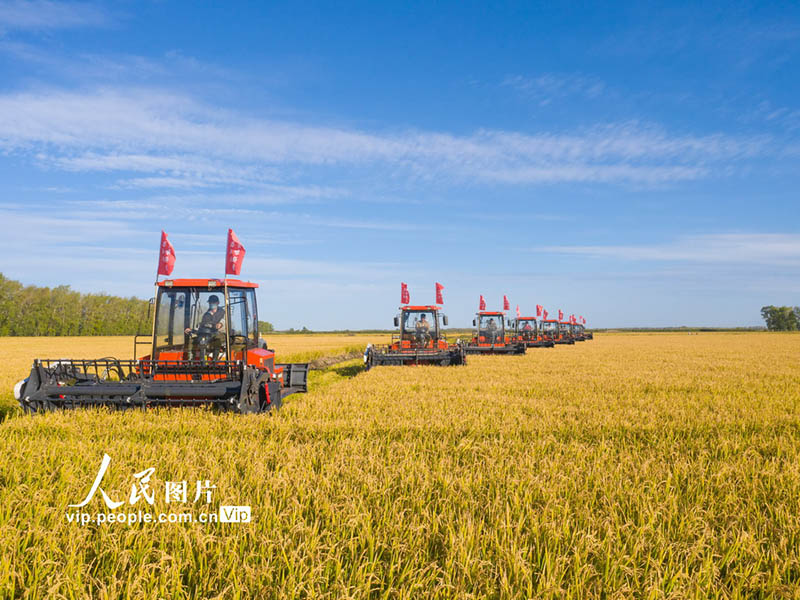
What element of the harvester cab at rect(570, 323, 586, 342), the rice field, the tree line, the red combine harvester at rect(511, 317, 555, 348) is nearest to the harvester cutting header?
the rice field

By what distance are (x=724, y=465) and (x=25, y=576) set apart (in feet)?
19.9

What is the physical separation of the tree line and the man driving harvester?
75.9m

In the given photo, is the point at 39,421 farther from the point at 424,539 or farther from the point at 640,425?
the point at 640,425

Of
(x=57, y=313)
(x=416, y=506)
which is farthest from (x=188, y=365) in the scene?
(x=57, y=313)

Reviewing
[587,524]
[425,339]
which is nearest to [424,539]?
[587,524]

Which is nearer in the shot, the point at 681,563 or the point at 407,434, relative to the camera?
the point at 681,563

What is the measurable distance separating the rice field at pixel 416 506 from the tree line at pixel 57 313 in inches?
3142

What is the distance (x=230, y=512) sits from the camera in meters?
3.99

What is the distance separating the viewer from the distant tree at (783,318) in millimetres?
138750

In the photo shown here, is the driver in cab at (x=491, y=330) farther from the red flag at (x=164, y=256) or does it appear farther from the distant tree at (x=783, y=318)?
the distant tree at (x=783, y=318)

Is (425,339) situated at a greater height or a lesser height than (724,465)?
greater

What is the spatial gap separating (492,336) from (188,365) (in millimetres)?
19919

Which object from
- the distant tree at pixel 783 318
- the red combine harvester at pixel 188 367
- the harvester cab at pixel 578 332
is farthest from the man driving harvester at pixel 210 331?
the distant tree at pixel 783 318

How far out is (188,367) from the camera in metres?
9.24
